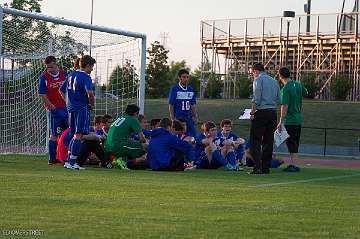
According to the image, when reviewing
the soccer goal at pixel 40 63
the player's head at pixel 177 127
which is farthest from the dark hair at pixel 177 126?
the soccer goal at pixel 40 63

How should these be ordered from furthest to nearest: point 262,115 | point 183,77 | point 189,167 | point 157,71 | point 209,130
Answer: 1. point 157,71
2. point 183,77
3. point 209,130
4. point 189,167
5. point 262,115

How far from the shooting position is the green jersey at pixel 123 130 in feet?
54.2

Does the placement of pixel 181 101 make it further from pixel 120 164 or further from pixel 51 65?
pixel 51 65

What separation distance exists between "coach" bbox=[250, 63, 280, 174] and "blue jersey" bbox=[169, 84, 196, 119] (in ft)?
7.37

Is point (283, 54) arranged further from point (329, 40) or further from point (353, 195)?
point (353, 195)

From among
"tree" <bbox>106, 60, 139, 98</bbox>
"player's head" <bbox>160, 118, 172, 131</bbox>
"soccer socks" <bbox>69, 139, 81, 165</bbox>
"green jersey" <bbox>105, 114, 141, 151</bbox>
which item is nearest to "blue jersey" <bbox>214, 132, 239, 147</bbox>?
"player's head" <bbox>160, 118, 172, 131</bbox>

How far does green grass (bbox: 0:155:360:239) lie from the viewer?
7.70 meters

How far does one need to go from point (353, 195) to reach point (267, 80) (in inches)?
189

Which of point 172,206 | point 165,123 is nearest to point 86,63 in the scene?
point 165,123

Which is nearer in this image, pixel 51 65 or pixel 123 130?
pixel 123 130

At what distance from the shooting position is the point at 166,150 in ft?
53.3

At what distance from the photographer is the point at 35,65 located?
75.1 ft

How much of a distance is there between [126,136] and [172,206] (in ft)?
23.5

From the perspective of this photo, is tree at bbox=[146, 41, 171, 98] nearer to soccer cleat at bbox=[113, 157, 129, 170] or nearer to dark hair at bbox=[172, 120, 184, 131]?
dark hair at bbox=[172, 120, 184, 131]
